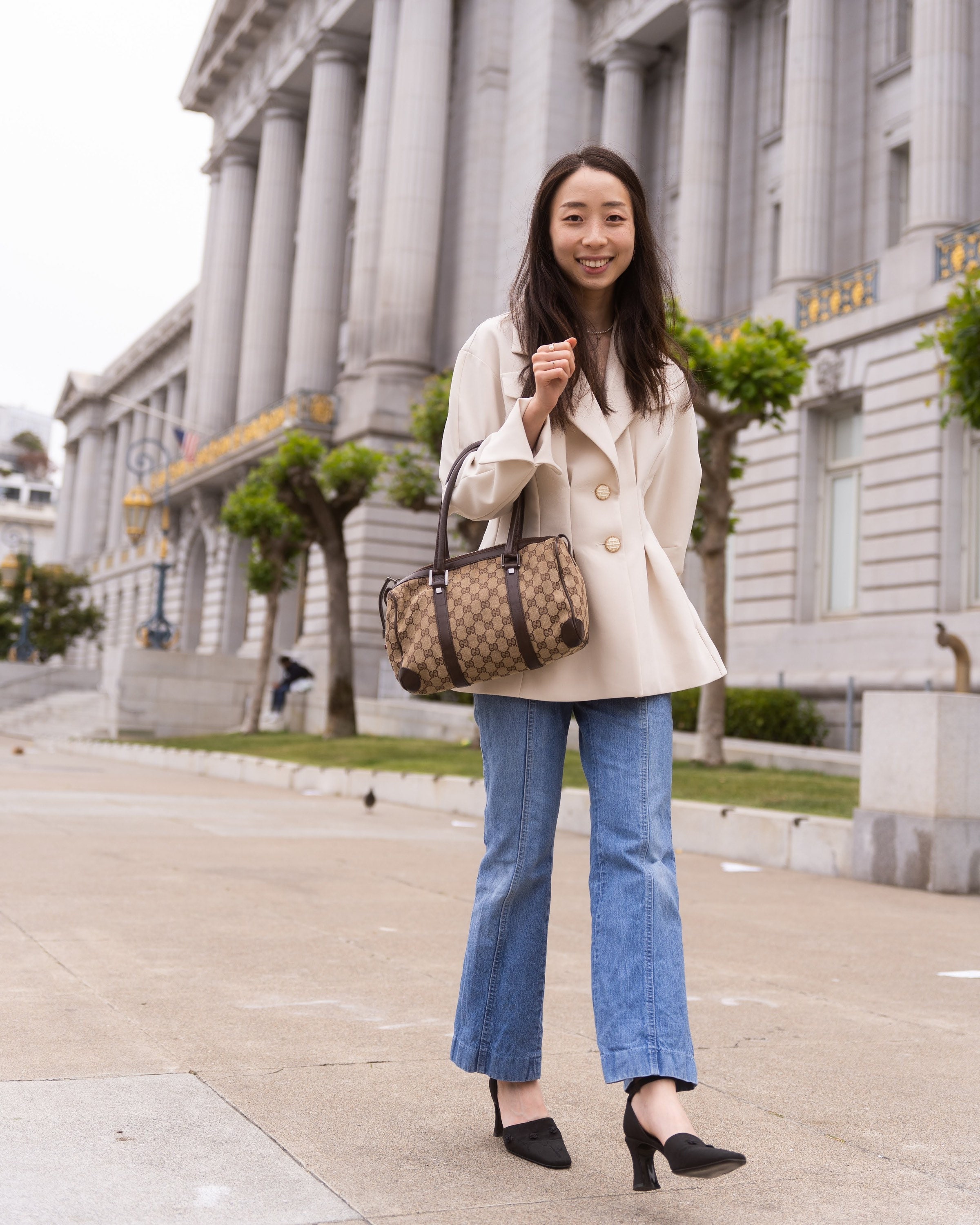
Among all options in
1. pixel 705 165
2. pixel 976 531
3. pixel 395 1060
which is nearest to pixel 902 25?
pixel 705 165

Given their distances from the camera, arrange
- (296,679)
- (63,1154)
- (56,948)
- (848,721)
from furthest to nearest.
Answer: (296,679) < (848,721) < (56,948) < (63,1154)

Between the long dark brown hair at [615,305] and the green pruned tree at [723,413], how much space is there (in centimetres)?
1190

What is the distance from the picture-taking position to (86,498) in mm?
78375

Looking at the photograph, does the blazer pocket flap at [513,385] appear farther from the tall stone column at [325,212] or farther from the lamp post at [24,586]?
the lamp post at [24,586]

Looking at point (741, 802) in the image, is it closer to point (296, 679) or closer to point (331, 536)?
point (331, 536)

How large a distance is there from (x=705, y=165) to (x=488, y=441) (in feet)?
91.5

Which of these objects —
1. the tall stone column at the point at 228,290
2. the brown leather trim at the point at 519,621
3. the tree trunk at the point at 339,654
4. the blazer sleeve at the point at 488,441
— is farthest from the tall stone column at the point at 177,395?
the brown leather trim at the point at 519,621

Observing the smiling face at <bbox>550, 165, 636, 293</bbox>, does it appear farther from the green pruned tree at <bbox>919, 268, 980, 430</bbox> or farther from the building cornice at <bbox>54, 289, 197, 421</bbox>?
the building cornice at <bbox>54, 289, 197, 421</bbox>

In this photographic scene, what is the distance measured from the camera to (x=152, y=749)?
73.8 feet

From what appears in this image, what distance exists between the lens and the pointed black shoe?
2605 millimetres

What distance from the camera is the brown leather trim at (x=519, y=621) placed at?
2557 millimetres

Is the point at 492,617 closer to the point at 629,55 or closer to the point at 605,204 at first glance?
the point at 605,204

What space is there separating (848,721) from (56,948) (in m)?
16.3

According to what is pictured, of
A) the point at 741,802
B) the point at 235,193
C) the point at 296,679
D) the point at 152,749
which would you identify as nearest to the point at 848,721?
the point at 741,802
